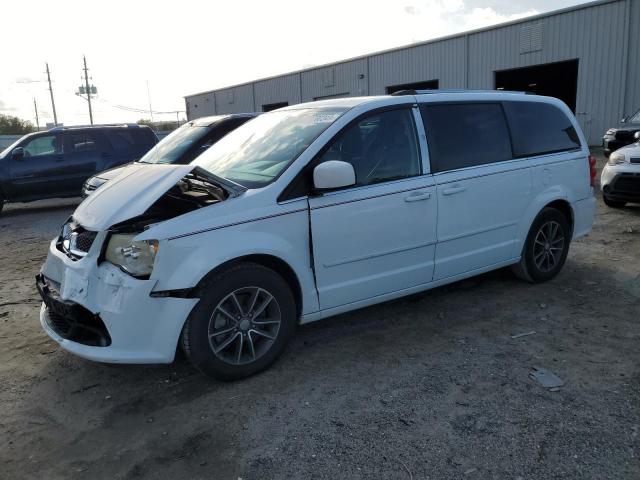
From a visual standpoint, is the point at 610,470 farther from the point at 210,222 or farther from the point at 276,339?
the point at 210,222

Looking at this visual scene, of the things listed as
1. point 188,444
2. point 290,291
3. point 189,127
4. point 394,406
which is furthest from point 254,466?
point 189,127

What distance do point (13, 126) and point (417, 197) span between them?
59.6 metres

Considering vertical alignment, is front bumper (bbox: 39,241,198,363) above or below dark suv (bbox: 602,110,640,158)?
below

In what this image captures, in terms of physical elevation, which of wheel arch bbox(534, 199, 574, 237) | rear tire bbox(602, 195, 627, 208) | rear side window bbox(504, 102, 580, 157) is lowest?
rear tire bbox(602, 195, 627, 208)

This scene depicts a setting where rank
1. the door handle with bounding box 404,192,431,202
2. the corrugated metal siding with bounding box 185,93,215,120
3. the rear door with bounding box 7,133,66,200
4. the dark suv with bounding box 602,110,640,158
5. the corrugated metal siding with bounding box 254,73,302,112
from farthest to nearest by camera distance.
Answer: the corrugated metal siding with bounding box 185,93,215,120 < the corrugated metal siding with bounding box 254,73,302,112 < the dark suv with bounding box 602,110,640,158 < the rear door with bounding box 7,133,66,200 < the door handle with bounding box 404,192,431,202

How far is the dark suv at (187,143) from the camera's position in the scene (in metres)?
8.12

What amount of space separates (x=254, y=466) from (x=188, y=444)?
1.43ft

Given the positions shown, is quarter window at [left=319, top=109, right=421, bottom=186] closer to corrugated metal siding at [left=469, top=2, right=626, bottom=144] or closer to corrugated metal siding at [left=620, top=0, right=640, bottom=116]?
corrugated metal siding at [left=620, top=0, right=640, bottom=116]

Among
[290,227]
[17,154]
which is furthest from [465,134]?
[17,154]

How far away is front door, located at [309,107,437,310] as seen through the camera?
12.1ft

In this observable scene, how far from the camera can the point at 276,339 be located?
357cm

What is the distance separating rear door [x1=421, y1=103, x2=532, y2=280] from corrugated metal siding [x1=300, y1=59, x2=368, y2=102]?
2447 cm

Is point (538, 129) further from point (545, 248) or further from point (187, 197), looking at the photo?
point (187, 197)

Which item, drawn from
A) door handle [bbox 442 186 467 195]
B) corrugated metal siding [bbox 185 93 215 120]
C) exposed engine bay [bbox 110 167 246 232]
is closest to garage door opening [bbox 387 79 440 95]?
corrugated metal siding [bbox 185 93 215 120]
